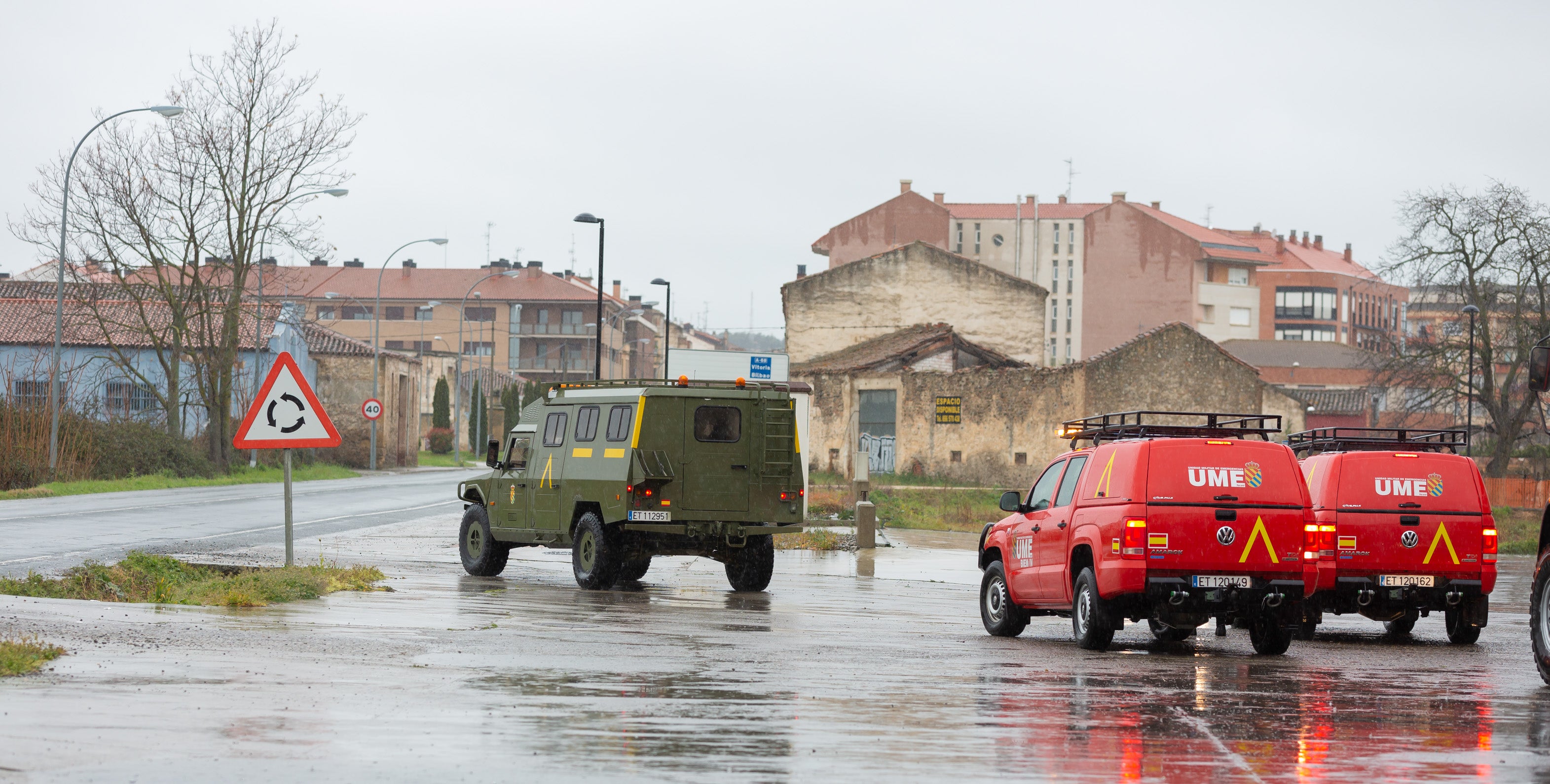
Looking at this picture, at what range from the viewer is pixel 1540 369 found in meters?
11.0

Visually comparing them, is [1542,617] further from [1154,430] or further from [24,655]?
[24,655]

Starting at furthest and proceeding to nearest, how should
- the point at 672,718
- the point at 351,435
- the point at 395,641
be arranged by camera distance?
the point at 351,435 < the point at 395,641 < the point at 672,718

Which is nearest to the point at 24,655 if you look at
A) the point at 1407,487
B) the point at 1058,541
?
the point at 1058,541

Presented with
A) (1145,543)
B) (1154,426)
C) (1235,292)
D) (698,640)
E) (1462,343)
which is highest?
(1235,292)

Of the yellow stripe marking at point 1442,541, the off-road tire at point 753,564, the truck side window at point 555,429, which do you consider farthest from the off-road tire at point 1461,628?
the truck side window at point 555,429

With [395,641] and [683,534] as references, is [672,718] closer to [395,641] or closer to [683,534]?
[395,641]

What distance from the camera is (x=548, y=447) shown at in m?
18.5

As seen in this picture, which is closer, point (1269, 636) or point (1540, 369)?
point (1540, 369)

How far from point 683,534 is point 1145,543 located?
21.2 feet

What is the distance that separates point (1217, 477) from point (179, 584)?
9406mm

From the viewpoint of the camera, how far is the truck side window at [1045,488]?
1396 centimetres

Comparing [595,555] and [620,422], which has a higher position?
[620,422]

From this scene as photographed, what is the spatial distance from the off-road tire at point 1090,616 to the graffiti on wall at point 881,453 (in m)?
39.7

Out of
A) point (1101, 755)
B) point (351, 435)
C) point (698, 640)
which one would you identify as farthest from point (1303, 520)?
point (351, 435)
